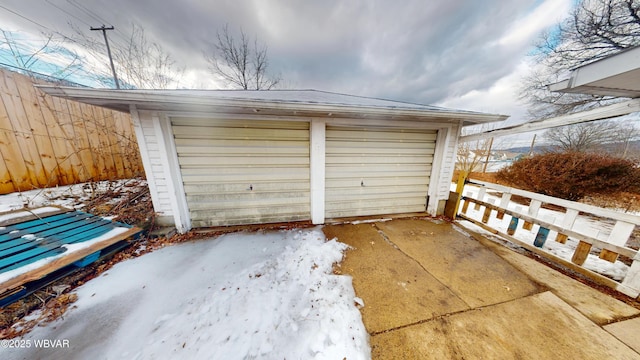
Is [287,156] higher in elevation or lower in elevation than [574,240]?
higher

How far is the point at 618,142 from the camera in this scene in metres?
10.4

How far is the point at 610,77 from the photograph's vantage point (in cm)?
160

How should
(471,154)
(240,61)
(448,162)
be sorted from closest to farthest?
(448,162)
(471,154)
(240,61)

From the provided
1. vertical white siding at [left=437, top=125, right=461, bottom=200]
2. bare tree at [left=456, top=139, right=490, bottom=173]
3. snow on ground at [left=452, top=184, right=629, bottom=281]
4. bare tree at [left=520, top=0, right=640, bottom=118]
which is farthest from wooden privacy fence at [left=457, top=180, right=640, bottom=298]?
bare tree at [left=456, top=139, right=490, bottom=173]

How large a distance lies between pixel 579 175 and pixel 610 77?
18.5 feet

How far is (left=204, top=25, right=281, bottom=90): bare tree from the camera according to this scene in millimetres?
9018

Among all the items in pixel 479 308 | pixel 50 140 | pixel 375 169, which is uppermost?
pixel 50 140

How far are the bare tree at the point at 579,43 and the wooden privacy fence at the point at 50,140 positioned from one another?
11.8 metres

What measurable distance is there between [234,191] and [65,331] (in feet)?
7.10

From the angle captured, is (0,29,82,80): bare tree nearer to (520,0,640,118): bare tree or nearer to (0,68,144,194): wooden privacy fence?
(0,68,144,194): wooden privacy fence

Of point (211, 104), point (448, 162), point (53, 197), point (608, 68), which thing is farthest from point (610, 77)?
point (53, 197)

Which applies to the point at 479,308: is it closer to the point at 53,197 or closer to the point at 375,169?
the point at 375,169

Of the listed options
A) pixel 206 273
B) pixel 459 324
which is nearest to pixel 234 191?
pixel 206 273

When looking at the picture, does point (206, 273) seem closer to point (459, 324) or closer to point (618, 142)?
point (459, 324)
